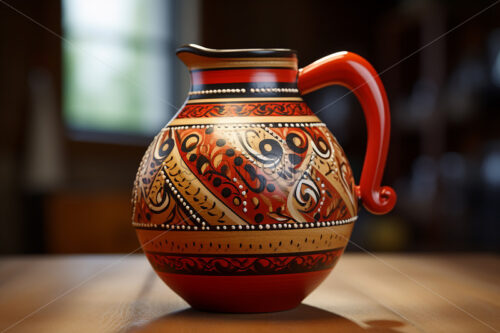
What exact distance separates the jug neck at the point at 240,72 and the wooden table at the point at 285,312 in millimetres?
251

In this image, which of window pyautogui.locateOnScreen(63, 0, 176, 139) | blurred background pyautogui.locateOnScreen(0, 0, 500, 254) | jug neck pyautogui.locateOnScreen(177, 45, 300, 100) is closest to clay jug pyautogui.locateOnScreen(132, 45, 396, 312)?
jug neck pyautogui.locateOnScreen(177, 45, 300, 100)

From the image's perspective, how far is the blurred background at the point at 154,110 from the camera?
6.94ft

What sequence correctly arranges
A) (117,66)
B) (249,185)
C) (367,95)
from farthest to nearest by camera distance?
1. (117,66)
2. (367,95)
3. (249,185)

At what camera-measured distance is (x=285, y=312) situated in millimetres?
750

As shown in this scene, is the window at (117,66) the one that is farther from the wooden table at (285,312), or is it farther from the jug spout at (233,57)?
the jug spout at (233,57)

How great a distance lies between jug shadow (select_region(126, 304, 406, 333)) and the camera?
67 centimetres

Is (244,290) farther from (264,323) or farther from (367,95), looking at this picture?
(367,95)

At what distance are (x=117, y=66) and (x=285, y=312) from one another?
202cm

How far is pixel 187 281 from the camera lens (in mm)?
724

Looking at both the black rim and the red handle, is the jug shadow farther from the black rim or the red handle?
the black rim

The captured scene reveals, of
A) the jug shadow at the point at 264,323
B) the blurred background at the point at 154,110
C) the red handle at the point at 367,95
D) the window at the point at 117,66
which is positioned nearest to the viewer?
the jug shadow at the point at 264,323

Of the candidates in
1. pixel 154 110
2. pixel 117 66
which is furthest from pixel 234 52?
pixel 154 110

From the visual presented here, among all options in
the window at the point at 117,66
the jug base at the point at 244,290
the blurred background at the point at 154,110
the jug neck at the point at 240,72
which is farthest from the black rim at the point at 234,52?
the window at the point at 117,66

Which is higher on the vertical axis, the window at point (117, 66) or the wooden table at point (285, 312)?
the window at point (117, 66)
